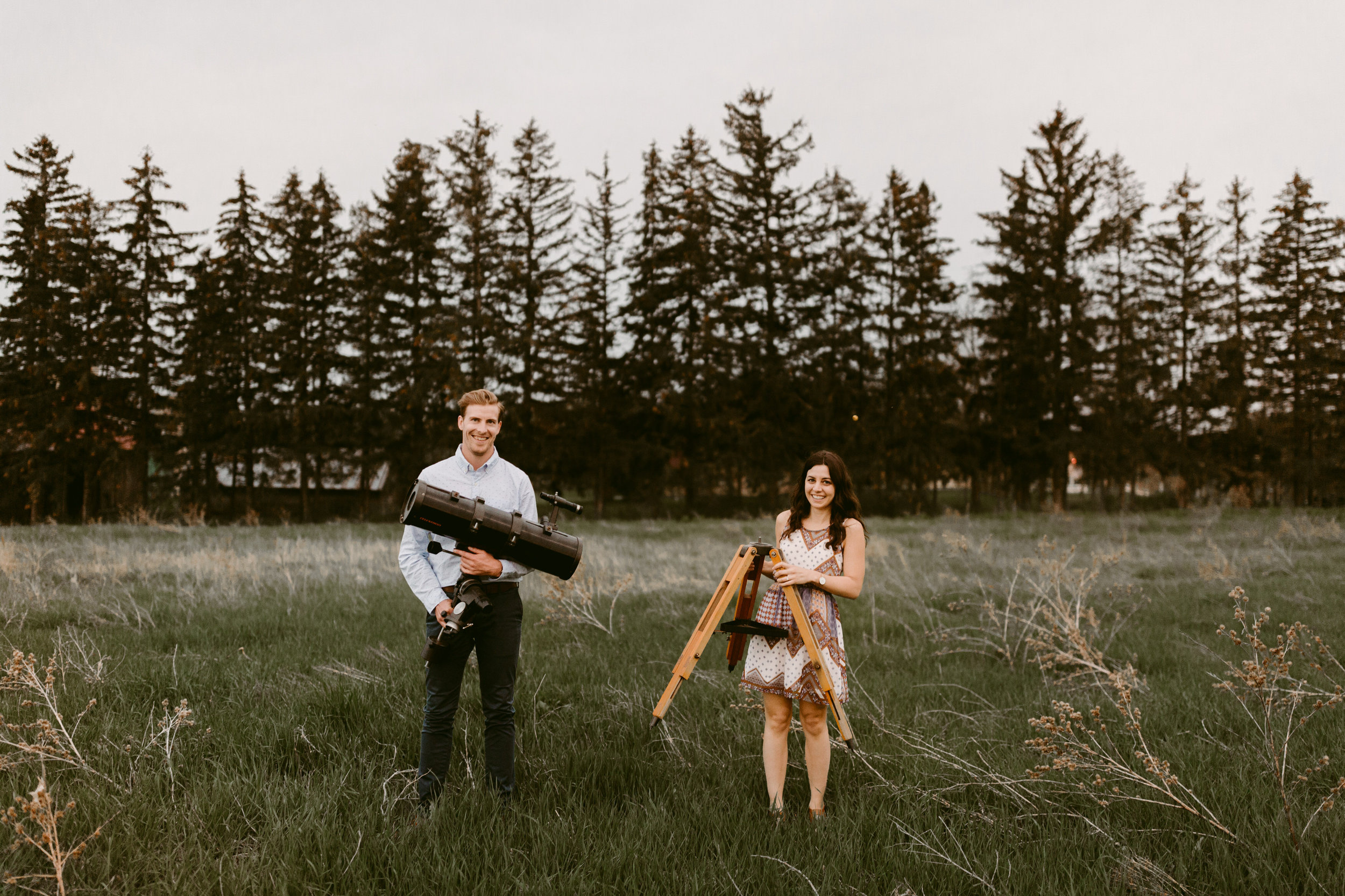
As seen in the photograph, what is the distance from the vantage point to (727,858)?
319 cm

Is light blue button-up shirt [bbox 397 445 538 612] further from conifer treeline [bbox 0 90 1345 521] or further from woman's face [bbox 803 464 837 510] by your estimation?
conifer treeline [bbox 0 90 1345 521]

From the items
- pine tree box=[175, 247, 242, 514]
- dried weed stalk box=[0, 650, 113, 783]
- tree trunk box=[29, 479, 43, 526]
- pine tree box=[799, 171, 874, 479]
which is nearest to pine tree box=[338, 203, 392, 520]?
pine tree box=[175, 247, 242, 514]

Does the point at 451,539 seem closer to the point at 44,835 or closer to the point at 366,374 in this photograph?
the point at 44,835

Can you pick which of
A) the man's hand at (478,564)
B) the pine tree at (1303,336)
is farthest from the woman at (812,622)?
the pine tree at (1303,336)

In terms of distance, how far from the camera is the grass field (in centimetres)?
308

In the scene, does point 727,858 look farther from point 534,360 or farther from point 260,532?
point 534,360

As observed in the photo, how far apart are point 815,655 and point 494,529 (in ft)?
5.67

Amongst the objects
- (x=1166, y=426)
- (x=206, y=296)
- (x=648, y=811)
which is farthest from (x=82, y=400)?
(x=1166, y=426)

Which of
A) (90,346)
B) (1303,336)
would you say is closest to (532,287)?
(90,346)

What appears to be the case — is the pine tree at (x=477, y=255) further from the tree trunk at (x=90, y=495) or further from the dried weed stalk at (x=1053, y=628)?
the dried weed stalk at (x=1053, y=628)

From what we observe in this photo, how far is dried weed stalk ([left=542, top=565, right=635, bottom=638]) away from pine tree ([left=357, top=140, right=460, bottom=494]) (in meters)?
20.9

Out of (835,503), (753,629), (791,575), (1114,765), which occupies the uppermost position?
(835,503)

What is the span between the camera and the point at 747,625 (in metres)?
3.54

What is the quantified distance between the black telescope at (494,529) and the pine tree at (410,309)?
26.3m
